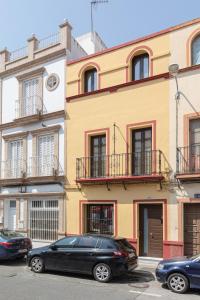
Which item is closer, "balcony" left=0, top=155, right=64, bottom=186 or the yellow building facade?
Answer: the yellow building facade

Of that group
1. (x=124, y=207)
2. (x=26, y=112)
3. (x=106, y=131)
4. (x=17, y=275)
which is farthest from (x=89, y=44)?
(x=17, y=275)

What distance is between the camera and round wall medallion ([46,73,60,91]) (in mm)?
19219

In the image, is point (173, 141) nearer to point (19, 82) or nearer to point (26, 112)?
point (26, 112)

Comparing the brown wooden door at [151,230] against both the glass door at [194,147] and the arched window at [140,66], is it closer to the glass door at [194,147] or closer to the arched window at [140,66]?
the glass door at [194,147]

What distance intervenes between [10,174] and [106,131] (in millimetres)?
6726

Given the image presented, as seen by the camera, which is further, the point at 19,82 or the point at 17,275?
the point at 19,82

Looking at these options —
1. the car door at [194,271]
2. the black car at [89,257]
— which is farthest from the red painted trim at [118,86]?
the car door at [194,271]

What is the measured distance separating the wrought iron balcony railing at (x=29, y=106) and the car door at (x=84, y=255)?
890cm

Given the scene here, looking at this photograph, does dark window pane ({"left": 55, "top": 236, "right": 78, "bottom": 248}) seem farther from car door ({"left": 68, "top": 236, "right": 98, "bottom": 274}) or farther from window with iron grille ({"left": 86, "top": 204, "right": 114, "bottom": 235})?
window with iron grille ({"left": 86, "top": 204, "right": 114, "bottom": 235})

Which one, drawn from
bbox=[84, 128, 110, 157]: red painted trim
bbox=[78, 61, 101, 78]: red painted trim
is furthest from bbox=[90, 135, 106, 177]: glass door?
bbox=[78, 61, 101, 78]: red painted trim

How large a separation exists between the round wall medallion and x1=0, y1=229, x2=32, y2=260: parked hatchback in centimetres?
782

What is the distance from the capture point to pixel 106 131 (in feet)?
55.8

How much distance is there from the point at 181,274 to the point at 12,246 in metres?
7.25

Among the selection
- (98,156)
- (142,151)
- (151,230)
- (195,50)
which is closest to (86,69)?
(98,156)
